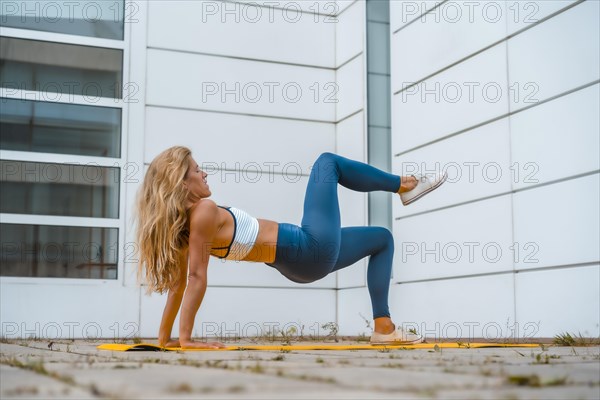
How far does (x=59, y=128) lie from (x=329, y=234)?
2925mm

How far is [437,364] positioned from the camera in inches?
95.4

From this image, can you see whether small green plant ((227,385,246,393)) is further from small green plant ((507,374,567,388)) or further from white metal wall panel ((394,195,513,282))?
white metal wall panel ((394,195,513,282))

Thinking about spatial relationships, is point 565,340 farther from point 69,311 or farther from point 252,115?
point 69,311

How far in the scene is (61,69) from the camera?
6215mm

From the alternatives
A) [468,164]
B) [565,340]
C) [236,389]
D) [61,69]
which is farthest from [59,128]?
[236,389]

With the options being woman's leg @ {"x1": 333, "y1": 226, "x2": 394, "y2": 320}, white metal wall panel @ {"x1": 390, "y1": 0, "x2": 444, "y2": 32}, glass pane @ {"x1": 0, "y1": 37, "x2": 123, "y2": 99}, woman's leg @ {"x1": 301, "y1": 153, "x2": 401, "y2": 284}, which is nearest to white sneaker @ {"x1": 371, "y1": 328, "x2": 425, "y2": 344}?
woman's leg @ {"x1": 333, "y1": 226, "x2": 394, "y2": 320}

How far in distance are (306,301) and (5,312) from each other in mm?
2312

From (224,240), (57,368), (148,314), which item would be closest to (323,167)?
(224,240)

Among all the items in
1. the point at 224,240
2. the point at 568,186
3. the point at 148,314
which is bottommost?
the point at 148,314

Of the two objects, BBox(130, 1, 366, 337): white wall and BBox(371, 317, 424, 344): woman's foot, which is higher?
BBox(130, 1, 366, 337): white wall

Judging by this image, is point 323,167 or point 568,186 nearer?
point 323,167

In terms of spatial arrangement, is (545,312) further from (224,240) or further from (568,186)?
(224,240)

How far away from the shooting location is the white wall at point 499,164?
170 inches

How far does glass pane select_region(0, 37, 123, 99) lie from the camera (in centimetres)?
610
